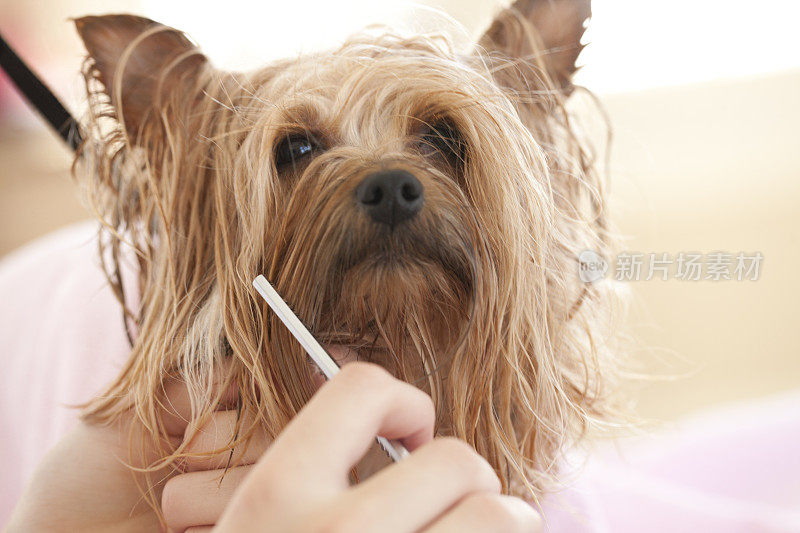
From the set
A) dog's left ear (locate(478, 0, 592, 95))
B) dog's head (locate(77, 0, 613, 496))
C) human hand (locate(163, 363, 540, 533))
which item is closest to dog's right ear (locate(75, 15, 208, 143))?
dog's head (locate(77, 0, 613, 496))

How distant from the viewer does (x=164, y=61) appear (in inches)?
29.8

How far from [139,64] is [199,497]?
468 millimetres

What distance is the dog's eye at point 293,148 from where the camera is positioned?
727 mm

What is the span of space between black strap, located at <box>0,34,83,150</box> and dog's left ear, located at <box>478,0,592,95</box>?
61cm

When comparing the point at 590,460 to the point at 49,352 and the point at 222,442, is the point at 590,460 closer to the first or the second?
the point at 222,442

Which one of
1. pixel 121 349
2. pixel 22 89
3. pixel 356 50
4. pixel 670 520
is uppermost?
pixel 22 89

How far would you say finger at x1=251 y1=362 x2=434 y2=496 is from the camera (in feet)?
1.27

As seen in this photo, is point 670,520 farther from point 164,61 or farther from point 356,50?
point 164,61

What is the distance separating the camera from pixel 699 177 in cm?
180

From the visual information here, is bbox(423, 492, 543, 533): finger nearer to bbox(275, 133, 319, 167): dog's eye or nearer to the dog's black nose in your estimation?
the dog's black nose

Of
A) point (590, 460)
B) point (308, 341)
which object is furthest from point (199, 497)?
point (590, 460)

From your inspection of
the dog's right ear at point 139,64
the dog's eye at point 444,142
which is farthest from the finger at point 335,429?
the dog's right ear at point 139,64

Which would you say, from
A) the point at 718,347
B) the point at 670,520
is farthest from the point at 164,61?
the point at 718,347

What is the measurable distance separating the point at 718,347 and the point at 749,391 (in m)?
0.14
